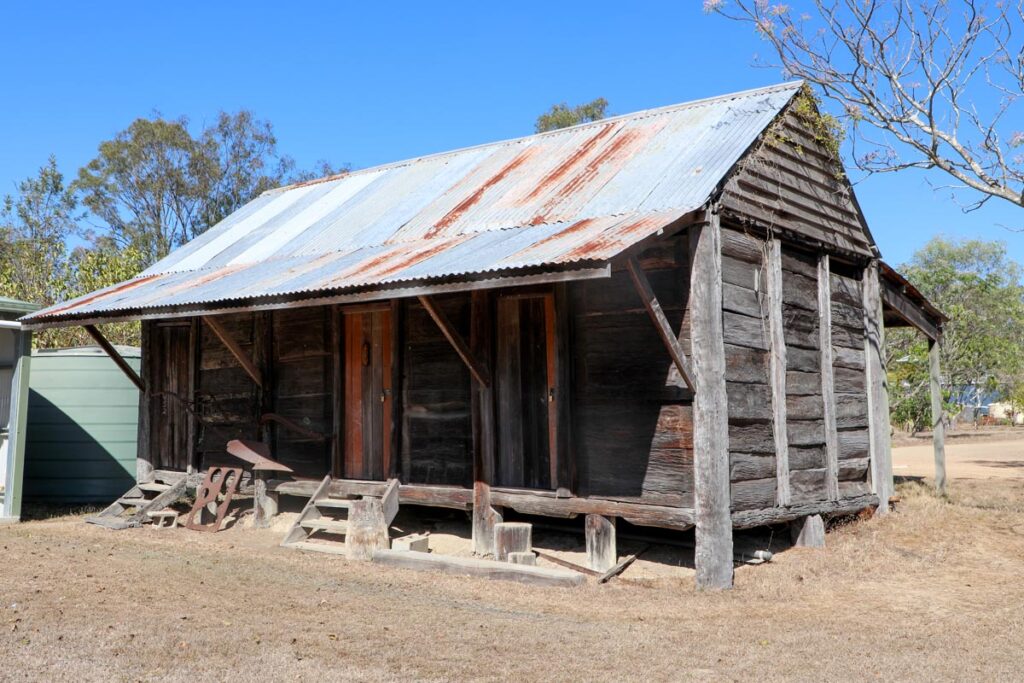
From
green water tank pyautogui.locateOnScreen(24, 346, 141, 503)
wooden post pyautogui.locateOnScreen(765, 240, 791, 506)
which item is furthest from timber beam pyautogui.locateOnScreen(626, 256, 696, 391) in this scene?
green water tank pyautogui.locateOnScreen(24, 346, 141, 503)

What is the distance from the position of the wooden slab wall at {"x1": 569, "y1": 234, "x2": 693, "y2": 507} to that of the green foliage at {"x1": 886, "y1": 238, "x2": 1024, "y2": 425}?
1816cm

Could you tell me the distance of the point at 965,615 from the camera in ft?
24.2

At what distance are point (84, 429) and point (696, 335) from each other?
9968 mm

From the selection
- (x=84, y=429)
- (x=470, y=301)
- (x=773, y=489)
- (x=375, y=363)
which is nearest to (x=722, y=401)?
(x=773, y=489)

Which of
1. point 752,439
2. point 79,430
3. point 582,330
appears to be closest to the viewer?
point 752,439

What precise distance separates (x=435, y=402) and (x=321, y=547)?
1913 millimetres

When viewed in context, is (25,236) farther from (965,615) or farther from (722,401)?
(965,615)

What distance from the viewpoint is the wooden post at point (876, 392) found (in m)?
11.6

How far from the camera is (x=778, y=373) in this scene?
988 cm

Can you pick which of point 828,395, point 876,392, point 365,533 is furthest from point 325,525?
point 876,392

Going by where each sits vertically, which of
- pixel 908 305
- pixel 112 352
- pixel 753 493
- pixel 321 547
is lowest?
pixel 321 547

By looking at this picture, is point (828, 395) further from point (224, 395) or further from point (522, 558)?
point (224, 395)

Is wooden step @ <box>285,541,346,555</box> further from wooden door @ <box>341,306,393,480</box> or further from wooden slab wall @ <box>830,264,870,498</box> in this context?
wooden slab wall @ <box>830,264,870,498</box>

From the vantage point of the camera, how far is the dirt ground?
18.7ft
